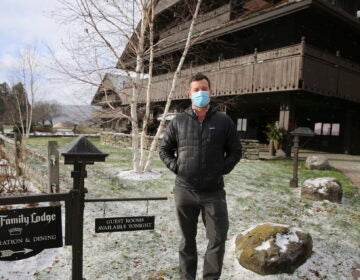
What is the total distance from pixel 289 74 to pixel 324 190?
20.5 feet

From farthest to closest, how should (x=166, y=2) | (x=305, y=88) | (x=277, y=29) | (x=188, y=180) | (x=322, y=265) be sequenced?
(x=166, y=2)
(x=277, y=29)
(x=305, y=88)
(x=322, y=265)
(x=188, y=180)

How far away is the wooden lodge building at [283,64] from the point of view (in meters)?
12.5

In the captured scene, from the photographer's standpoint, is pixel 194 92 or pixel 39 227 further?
pixel 194 92

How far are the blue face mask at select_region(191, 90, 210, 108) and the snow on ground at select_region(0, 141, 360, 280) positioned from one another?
199 cm

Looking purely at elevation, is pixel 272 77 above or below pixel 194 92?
above

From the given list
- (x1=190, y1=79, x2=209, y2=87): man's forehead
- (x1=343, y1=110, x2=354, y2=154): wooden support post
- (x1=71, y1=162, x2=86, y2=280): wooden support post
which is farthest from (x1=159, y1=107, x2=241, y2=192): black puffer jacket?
(x1=343, y1=110, x2=354, y2=154): wooden support post

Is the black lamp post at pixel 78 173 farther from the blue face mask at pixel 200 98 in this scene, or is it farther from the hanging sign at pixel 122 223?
the blue face mask at pixel 200 98

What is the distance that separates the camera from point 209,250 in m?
3.40

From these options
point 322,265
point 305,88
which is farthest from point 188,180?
point 305,88

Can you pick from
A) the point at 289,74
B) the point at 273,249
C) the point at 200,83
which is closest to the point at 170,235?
the point at 273,249

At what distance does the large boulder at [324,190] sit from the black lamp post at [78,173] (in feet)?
19.8

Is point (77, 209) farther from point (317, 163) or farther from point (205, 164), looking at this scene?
point (317, 163)

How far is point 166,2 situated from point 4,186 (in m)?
18.0

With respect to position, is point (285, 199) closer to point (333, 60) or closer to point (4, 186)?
point (4, 186)
